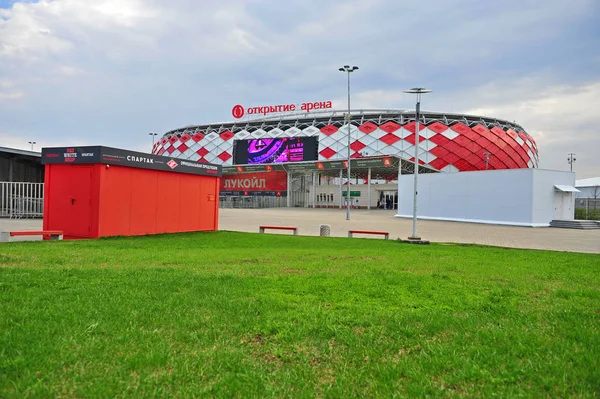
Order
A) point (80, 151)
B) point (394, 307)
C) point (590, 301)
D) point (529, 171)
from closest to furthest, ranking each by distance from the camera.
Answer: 1. point (394, 307)
2. point (590, 301)
3. point (80, 151)
4. point (529, 171)

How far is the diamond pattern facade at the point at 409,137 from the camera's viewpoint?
2746 inches

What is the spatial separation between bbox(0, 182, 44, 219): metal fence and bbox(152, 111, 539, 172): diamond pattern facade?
52675mm

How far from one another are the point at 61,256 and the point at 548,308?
834 centimetres

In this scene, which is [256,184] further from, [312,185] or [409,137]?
[409,137]

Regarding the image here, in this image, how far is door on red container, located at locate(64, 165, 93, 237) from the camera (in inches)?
530

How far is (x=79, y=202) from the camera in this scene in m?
13.6

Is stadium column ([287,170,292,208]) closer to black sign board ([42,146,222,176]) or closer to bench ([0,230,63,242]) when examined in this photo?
black sign board ([42,146,222,176])

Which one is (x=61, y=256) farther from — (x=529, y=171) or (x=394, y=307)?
(x=529, y=171)

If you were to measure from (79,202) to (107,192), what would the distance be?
0.99m

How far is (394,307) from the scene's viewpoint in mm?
4820

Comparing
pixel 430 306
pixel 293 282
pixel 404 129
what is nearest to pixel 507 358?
pixel 430 306

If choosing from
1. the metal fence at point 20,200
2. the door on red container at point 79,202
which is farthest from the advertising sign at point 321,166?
the door on red container at point 79,202

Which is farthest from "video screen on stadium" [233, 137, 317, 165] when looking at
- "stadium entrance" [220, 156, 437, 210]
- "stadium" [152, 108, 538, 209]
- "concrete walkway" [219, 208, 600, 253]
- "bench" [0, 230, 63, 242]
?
"bench" [0, 230, 63, 242]

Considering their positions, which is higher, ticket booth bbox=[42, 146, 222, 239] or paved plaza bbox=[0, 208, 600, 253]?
ticket booth bbox=[42, 146, 222, 239]
